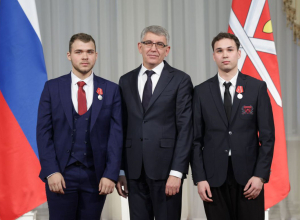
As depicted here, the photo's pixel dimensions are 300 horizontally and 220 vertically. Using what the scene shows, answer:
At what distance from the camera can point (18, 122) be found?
278 centimetres

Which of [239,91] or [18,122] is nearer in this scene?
[239,91]

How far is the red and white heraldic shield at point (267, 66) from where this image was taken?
117 inches

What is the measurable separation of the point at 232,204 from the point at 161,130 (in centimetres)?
53

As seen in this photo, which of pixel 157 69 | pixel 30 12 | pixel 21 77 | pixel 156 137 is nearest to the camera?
pixel 156 137

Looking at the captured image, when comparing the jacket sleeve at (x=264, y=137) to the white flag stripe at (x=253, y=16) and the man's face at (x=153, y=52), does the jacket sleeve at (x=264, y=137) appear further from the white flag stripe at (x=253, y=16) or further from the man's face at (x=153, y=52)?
the white flag stripe at (x=253, y=16)

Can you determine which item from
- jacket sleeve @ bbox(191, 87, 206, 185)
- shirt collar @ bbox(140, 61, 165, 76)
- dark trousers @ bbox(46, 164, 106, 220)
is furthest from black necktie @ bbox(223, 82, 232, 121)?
dark trousers @ bbox(46, 164, 106, 220)

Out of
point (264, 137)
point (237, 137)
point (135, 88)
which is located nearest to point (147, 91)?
point (135, 88)

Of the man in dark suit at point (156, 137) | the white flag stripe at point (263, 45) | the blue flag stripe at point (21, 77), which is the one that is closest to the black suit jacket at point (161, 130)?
the man in dark suit at point (156, 137)

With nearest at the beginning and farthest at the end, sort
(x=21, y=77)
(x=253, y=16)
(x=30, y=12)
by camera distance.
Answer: (x=21, y=77)
(x=30, y=12)
(x=253, y=16)

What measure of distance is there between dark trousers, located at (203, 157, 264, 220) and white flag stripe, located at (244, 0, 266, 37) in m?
1.42

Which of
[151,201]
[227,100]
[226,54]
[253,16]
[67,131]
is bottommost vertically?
[151,201]

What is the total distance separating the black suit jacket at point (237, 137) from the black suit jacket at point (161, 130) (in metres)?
0.08

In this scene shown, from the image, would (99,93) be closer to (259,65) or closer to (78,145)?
(78,145)

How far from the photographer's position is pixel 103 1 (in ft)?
12.1
